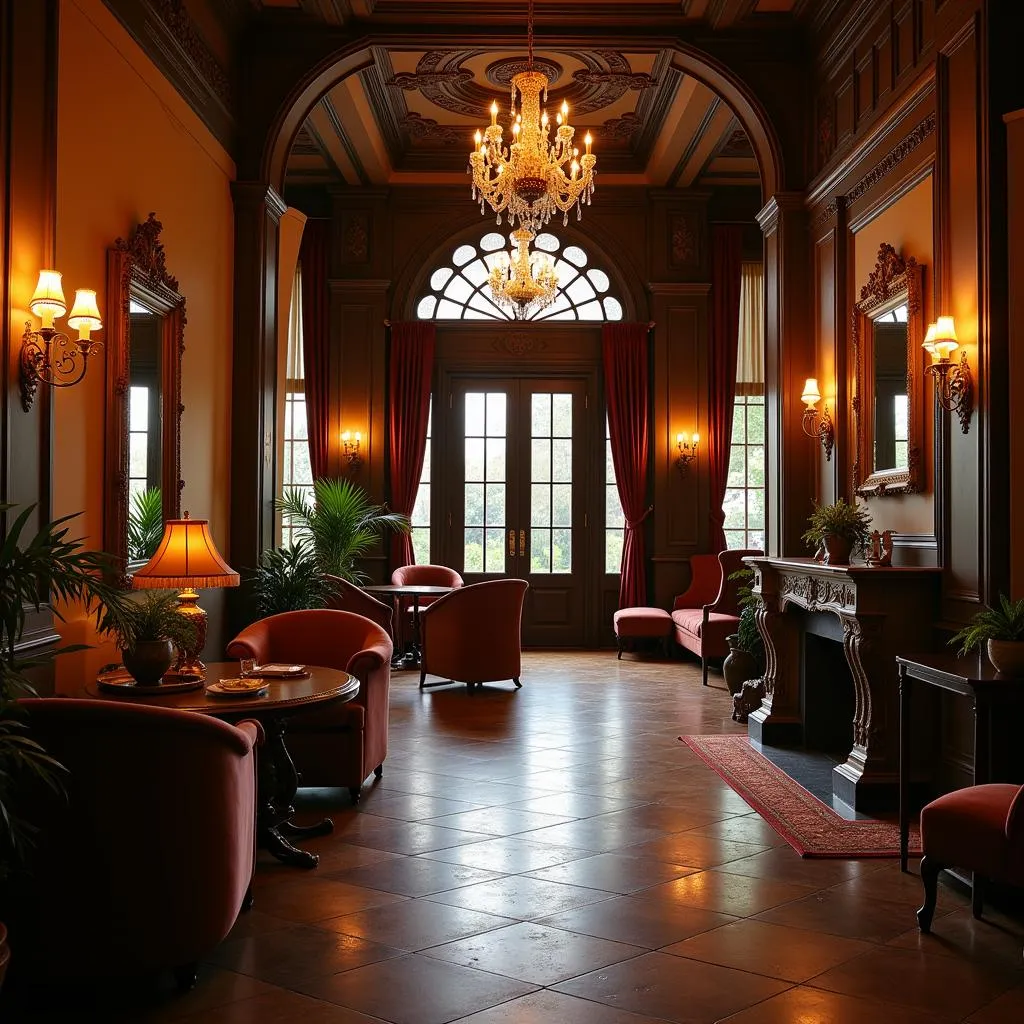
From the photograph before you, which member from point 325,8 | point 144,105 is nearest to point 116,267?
point 144,105

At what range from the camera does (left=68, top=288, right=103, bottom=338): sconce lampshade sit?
4.16 m

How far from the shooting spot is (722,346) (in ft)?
36.2

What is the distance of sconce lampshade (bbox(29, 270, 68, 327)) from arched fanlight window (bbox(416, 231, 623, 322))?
7236mm

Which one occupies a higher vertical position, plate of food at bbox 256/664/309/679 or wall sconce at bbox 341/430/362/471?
wall sconce at bbox 341/430/362/471

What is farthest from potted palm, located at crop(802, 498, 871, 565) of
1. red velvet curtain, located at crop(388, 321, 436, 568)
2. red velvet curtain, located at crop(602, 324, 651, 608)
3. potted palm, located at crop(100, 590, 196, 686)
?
red velvet curtain, located at crop(388, 321, 436, 568)

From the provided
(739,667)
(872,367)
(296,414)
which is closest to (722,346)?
(296,414)

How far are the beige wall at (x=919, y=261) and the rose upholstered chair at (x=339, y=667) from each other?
2.65 m

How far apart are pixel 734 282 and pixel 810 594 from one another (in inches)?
238

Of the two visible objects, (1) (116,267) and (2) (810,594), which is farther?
(2) (810,594)

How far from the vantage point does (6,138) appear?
3836mm

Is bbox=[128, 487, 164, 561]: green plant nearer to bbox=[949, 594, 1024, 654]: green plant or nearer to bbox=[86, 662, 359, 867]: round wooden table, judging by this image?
bbox=[86, 662, 359, 867]: round wooden table

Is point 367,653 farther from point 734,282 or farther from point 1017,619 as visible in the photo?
point 734,282

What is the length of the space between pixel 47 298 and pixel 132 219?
5.01 feet

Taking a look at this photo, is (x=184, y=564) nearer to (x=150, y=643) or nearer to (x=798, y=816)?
(x=150, y=643)
